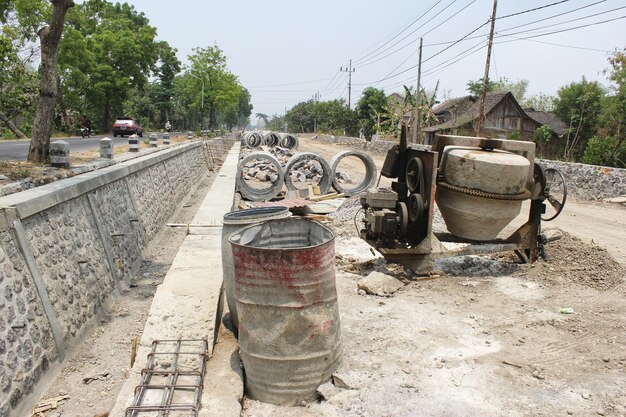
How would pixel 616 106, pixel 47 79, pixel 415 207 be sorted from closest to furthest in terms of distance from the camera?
1. pixel 415 207
2. pixel 47 79
3. pixel 616 106

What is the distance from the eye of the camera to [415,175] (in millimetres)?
6965

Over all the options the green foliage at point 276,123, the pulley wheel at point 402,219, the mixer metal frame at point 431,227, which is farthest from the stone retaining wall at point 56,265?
the green foliage at point 276,123

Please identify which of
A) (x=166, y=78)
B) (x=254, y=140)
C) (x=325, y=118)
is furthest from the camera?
(x=325, y=118)

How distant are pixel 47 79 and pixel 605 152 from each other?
54.4 ft

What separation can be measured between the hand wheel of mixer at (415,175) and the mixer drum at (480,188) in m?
0.32

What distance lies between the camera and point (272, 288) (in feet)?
11.5

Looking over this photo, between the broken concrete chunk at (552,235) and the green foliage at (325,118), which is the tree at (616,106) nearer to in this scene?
the broken concrete chunk at (552,235)

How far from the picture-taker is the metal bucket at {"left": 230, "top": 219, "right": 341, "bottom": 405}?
348 centimetres

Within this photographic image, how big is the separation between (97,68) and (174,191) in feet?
94.0

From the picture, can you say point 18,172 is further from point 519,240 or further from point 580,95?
point 580,95

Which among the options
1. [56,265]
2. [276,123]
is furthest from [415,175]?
[276,123]

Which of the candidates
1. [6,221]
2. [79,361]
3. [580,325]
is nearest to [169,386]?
[79,361]

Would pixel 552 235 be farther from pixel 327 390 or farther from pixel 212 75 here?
pixel 212 75

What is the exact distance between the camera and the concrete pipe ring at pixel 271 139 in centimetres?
3275
